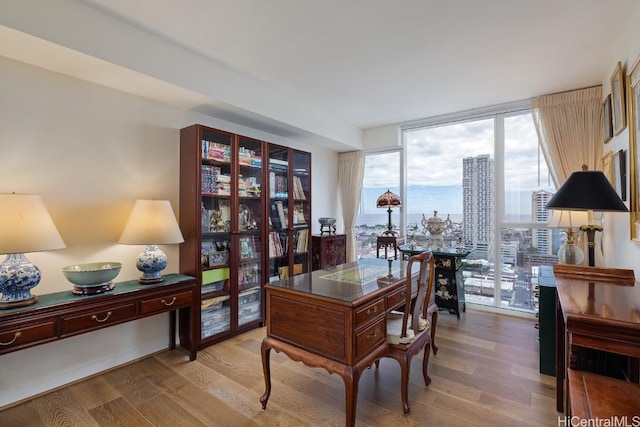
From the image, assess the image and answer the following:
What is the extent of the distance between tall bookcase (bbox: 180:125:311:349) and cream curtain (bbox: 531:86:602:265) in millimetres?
2953

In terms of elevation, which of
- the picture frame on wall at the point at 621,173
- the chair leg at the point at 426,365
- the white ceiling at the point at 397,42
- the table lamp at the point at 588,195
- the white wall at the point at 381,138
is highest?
the white ceiling at the point at 397,42

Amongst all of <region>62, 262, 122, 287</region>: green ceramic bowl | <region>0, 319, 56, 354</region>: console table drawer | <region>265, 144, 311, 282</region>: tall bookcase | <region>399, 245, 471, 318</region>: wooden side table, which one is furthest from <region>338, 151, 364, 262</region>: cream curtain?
<region>0, 319, 56, 354</region>: console table drawer

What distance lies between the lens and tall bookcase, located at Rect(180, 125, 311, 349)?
2811 mm

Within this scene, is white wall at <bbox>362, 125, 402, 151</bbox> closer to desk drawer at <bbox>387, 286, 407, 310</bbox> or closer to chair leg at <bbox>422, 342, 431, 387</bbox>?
desk drawer at <bbox>387, 286, 407, 310</bbox>

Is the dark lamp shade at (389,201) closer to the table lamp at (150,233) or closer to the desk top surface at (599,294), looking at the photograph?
the desk top surface at (599,294)

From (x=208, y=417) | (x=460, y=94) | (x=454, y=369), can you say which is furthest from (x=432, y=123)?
(x=208, y=417)

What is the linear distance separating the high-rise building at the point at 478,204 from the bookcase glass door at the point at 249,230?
2.74 metres

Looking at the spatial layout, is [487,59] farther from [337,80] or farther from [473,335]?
[473,335]

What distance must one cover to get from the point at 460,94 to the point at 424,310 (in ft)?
8.38

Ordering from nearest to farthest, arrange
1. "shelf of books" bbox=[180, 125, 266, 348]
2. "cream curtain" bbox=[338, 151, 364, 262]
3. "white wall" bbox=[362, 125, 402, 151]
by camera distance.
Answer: "shelf of books" bbox=[180, 125, 266, 348], "white wall" bbox=[362, 125, 402, 151], "cream curtain" bbox=[338, 151, 364, 262]

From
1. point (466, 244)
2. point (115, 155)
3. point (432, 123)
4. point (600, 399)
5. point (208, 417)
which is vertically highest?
point (432, 123)

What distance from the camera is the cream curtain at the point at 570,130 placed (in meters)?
3.11

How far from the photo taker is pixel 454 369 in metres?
2.44

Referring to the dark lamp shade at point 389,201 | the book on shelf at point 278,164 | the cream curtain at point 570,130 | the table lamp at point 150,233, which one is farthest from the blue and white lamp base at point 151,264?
the cream curtain at point 570,130
